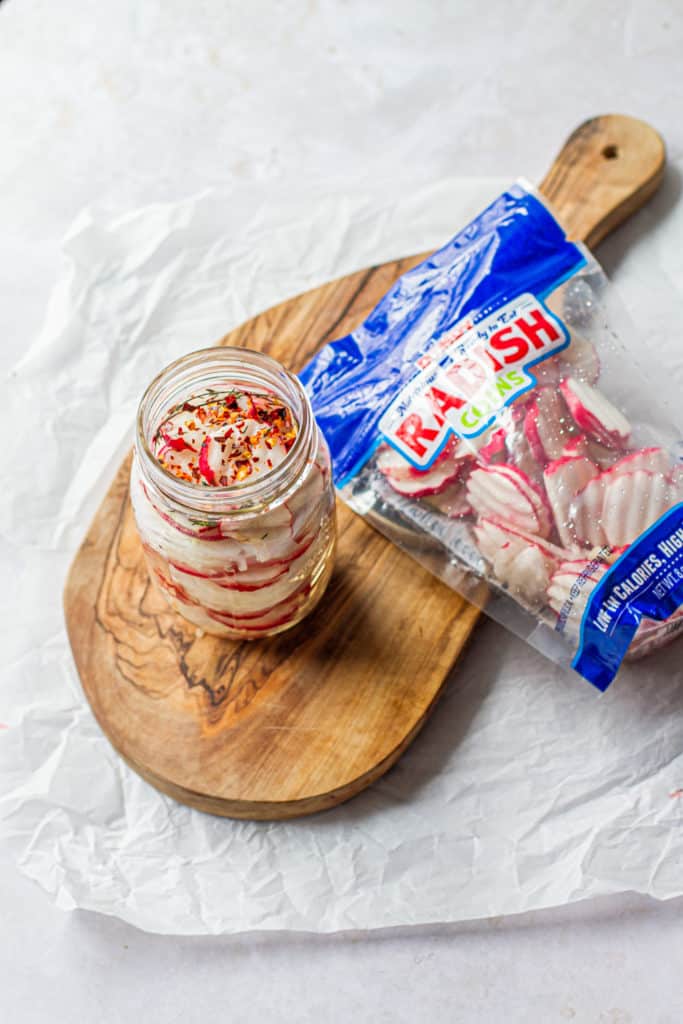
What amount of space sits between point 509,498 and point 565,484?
6cm

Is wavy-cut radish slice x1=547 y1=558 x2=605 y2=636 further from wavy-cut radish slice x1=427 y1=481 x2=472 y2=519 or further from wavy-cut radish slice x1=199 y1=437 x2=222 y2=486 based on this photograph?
wavy-cut radish slice x1=199 y1=437 x2=222 y2=486

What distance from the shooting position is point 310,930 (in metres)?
1.12

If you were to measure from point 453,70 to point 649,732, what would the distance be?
1.03m

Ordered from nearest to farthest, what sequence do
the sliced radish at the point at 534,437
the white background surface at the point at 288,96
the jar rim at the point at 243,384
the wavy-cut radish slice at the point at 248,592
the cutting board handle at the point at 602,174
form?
the jar rim at the point at 243,384 < the wavy-cut radish slice at the point at 248,592 < the sliced radish at the point at 534,437 < the cutting board handle at the point at 602,174 < the white background surface at the point at 288,96

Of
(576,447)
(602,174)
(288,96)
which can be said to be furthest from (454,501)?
(288,96)

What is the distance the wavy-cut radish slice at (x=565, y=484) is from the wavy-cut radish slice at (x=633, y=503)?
0.09 feet

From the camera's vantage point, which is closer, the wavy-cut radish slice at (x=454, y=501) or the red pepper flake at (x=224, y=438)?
the red pepper flake at (x=224, y=438)

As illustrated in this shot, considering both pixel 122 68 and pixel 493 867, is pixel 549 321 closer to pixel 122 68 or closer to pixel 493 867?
pixel 493 867

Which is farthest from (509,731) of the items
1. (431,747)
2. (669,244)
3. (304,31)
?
(304,31)

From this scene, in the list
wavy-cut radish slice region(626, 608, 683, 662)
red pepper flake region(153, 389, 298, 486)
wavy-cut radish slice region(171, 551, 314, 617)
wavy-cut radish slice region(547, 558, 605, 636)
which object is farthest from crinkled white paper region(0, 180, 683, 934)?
red pepper flake region(153, 389, 298, 486)

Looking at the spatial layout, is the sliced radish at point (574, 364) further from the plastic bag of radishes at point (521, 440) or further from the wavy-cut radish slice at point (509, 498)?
the wavy-cut radish slice at point (509, 498)

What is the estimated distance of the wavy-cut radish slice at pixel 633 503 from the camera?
3.57ft

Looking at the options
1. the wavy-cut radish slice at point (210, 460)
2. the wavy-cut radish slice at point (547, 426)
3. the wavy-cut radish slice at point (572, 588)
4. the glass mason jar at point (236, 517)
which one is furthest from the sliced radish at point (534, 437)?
the wavy-cut radish slice at point (210, 460)

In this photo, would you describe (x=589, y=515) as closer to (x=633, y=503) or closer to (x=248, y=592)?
(x=633, y=503)
